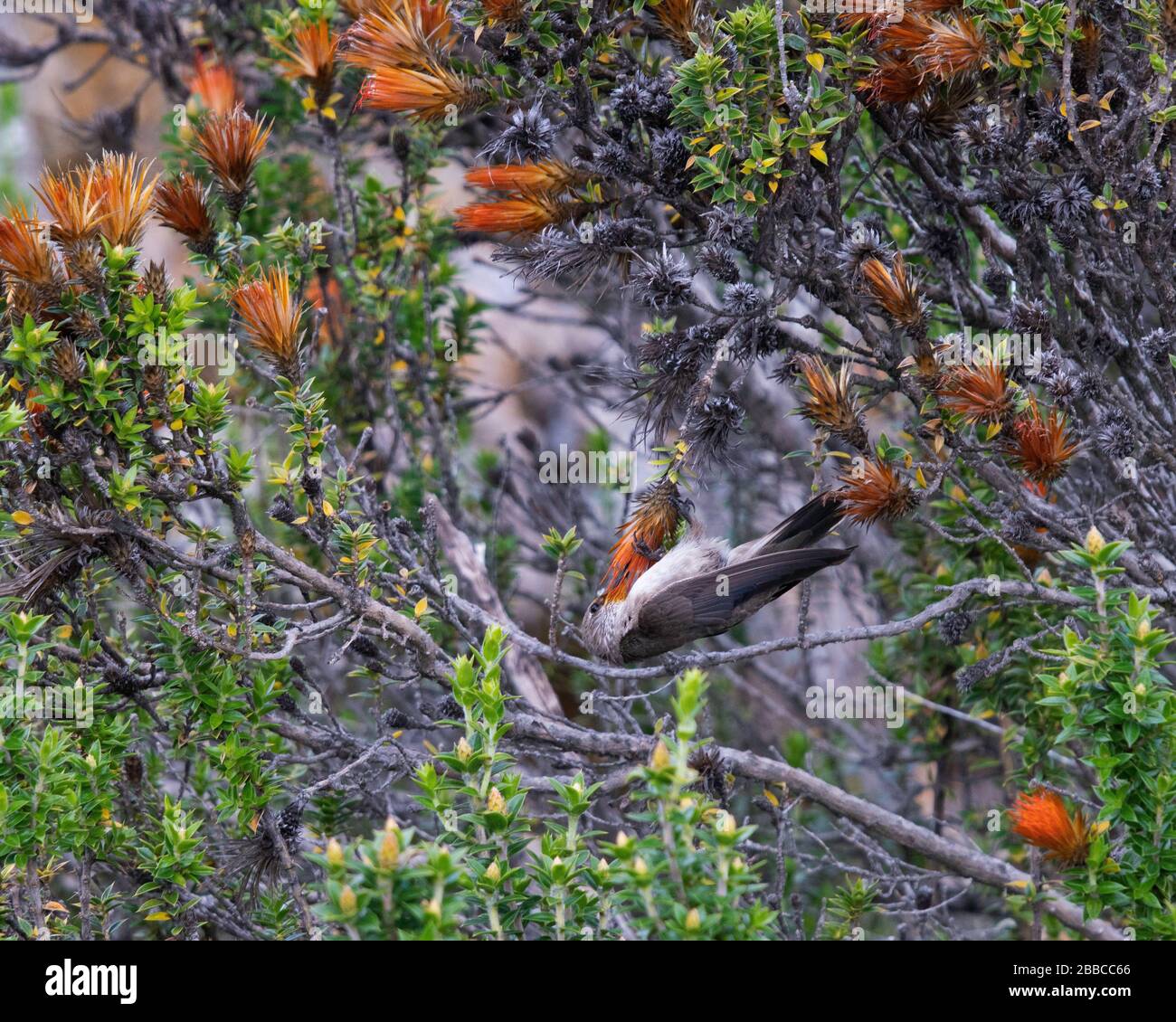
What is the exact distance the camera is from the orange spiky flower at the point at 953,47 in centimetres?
290

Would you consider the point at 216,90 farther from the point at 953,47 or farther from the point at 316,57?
the point at 953,47

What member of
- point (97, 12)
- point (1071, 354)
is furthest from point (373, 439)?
point (1071, 354)

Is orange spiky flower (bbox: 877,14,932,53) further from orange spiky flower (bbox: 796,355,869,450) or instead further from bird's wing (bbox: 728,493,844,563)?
bird's wing (bbox: 728,493,844,563)

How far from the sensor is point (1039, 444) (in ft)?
9.91

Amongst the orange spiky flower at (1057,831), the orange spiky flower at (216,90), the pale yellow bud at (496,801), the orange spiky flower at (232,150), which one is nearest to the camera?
the pale yellow bud at (496,801)

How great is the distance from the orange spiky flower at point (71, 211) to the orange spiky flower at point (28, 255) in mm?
57

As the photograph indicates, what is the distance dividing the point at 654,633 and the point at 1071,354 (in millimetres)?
1527

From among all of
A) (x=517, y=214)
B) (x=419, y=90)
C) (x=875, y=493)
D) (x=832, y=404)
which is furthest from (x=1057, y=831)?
(x=419, y=90)

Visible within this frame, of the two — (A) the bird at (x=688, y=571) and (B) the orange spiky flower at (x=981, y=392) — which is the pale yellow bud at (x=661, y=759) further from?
(B) the orange spiky flower at (x=981, y=392)

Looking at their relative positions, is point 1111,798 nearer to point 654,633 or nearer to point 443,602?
point 654,633

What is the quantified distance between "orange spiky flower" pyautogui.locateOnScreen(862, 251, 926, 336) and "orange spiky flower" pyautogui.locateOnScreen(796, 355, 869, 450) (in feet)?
0.67

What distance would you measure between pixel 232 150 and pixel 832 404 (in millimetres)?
1991

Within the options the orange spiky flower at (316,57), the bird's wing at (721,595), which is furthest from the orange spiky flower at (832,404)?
the orange spiky flower at (316,57)

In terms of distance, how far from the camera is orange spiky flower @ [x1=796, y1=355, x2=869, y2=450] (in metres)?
3.05
